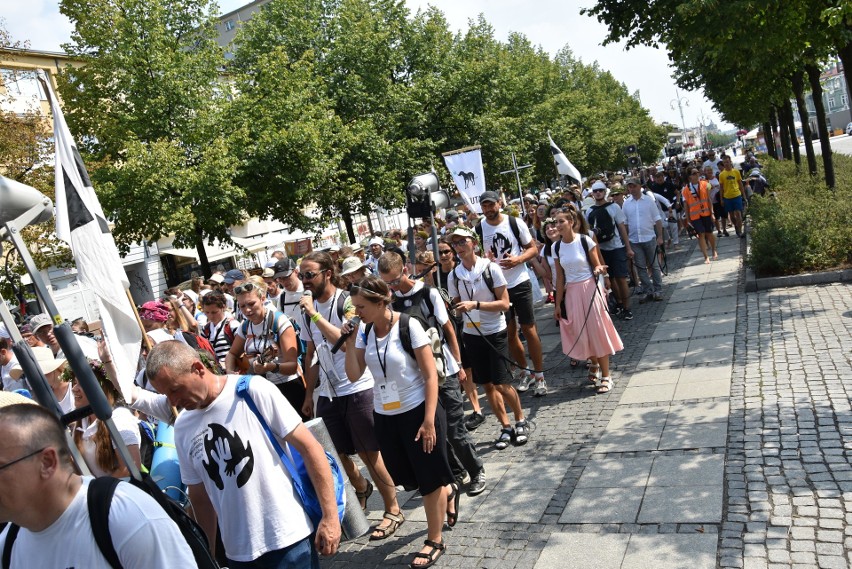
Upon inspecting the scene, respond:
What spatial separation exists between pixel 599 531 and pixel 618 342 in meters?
3.58

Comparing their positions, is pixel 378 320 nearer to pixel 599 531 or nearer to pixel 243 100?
pixel 599 531

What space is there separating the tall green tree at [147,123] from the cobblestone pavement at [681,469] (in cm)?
1391

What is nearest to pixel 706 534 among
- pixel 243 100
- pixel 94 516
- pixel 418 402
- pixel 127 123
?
pixel 418 402

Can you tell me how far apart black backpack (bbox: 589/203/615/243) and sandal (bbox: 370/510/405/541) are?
6.30 meters

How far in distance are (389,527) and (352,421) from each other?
32.8 inches

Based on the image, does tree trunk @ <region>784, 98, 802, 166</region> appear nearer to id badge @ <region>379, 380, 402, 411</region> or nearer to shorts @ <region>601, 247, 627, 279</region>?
shorts @ <region>601, 247, 627, 279</region>

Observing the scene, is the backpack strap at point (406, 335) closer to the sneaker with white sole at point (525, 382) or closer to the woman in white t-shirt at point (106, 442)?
the woman in white t-shirt at point (106, 442)

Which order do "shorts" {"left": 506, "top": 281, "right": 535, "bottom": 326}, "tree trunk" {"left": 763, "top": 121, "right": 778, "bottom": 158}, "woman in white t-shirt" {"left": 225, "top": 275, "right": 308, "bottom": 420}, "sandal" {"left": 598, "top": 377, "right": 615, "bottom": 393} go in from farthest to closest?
"tree trunk" {"left": 763, "top": 121, "right": 778, "bottom": 158} < "shorts" {"left": 506, "top": 281, "right": 535, "bottom": 326} < "sandal" {"left": 598, "top": 377, "right": 615, "bottom": 393} < "woman in white t-shirt" {"left": 225, "top": 275, "right": 308, "bottom": 420}

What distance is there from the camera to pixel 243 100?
22766mm

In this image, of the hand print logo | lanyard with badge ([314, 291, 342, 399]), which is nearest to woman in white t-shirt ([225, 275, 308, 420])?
lanyard with badge ([314, 291, 342, 399])

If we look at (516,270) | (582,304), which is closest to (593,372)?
(582,304)

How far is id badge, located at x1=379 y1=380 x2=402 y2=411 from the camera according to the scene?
473 centimetres

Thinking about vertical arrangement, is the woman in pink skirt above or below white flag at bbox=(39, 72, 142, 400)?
below

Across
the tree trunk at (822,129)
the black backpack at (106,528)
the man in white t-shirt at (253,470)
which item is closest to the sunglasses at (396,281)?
the man in white t-shirt at (253,470)
